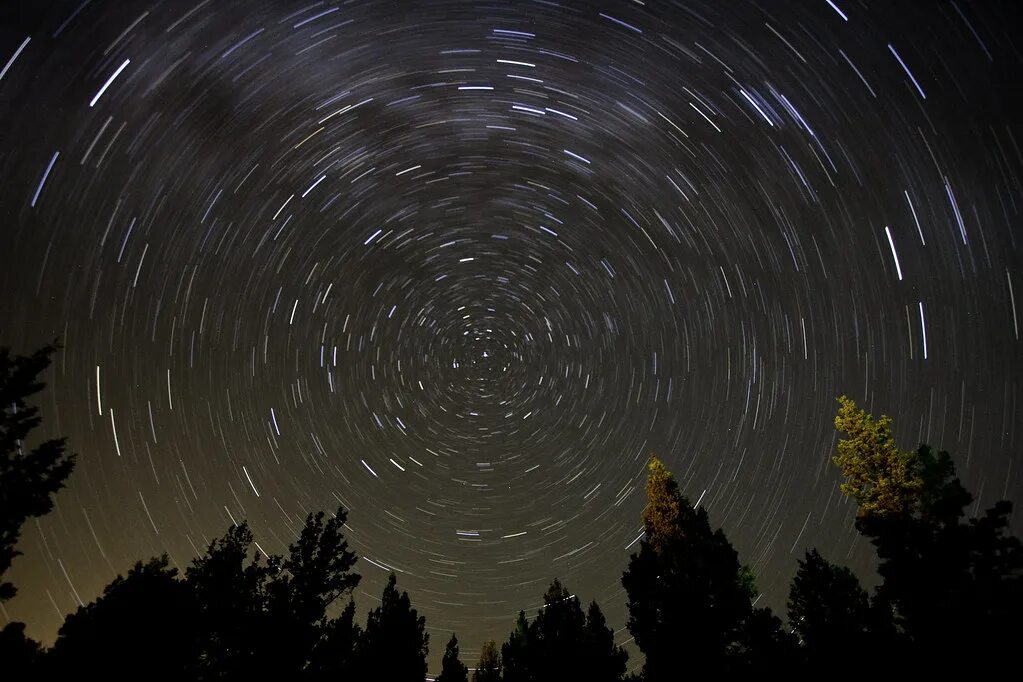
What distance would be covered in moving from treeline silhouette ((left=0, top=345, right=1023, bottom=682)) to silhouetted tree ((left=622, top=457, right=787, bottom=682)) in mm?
44

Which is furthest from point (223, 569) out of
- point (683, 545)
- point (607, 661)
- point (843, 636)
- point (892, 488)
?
point (892, 488)

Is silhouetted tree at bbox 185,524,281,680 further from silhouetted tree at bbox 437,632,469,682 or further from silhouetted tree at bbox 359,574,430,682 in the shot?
silhouetted tree at bbox 437,632,469,682

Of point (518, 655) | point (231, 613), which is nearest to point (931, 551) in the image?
point (518, 655)

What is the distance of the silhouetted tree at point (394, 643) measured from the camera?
15445mm

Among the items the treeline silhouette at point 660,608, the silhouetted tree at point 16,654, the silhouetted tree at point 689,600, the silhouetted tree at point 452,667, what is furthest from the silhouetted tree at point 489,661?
the silhouetted tree at point 16,654

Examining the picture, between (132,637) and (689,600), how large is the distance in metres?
15.5

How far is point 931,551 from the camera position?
11.5m

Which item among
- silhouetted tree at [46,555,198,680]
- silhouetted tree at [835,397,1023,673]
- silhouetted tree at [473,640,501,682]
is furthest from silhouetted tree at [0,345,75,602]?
silhouetted tree at [473,640,501,682]

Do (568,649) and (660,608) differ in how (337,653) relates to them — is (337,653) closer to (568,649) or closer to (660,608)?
(568,649)

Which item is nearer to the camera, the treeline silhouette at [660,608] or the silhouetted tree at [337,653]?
the treeline silhouette at [660,608]

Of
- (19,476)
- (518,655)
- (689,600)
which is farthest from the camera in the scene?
(518,655)

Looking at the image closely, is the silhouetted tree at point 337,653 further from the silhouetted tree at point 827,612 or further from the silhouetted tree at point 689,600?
the silhouetted tree at point 827,612

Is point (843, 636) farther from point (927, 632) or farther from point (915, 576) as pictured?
point (915, 576)

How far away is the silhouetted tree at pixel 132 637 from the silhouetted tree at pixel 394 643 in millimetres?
5460
